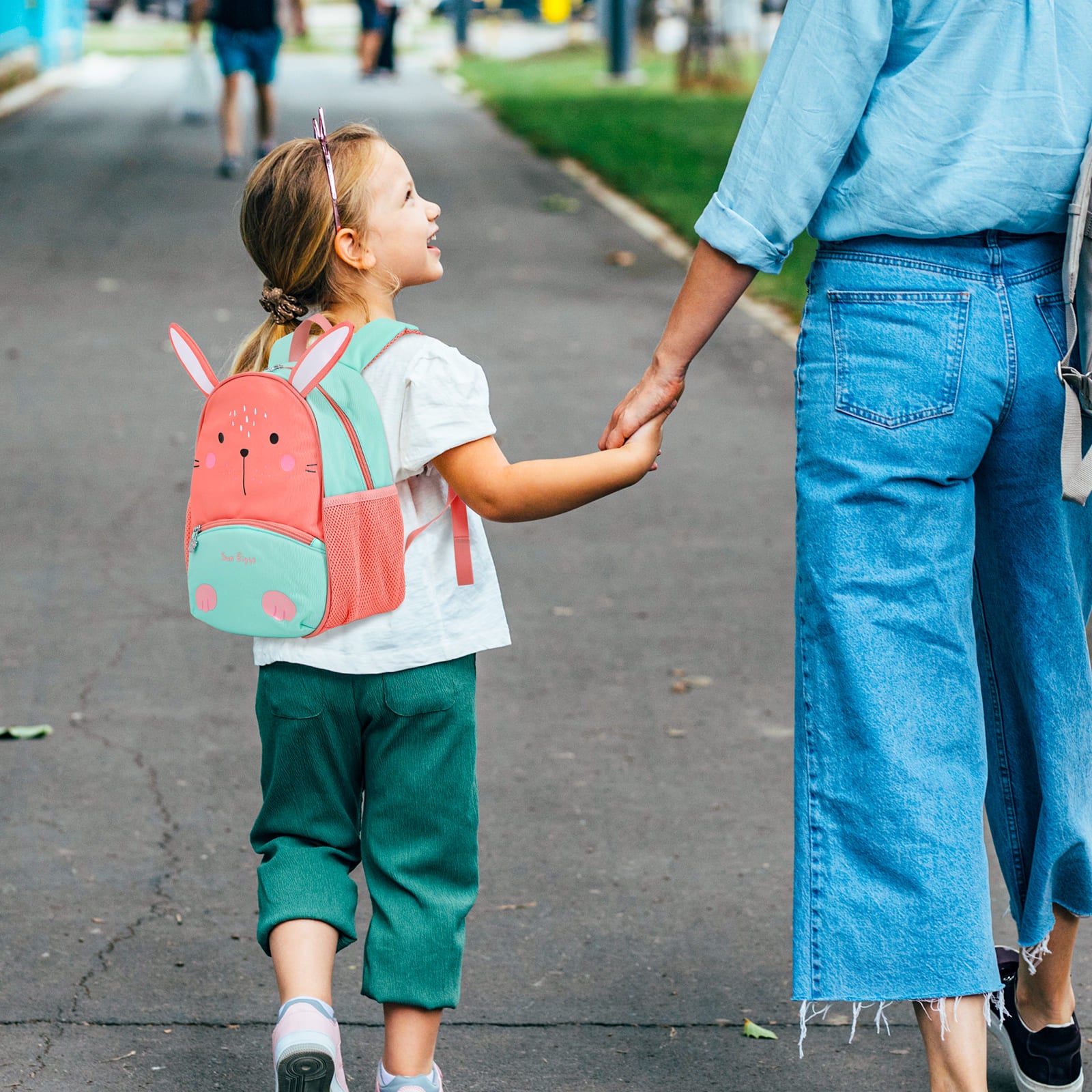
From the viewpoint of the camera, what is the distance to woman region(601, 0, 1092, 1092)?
93.4 inches

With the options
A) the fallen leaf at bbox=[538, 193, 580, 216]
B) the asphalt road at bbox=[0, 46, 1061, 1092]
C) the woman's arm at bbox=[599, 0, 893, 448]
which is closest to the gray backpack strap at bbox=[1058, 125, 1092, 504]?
the woman's arm at bbox=[599, 0, 893, 448]

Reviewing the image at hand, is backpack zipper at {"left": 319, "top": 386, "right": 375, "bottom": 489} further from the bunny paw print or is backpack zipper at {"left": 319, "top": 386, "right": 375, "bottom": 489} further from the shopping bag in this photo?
the shopping bag

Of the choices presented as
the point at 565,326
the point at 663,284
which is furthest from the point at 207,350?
the point at 663,284

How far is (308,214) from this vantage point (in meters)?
2.49

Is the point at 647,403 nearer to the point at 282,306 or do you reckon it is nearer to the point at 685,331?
the point at 685,331

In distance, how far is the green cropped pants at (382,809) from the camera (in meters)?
2.52

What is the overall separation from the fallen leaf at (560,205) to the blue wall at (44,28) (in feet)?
38.7

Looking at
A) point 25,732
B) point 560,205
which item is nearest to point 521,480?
point 25,732

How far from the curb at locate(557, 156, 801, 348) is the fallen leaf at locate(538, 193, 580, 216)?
0.73 feet

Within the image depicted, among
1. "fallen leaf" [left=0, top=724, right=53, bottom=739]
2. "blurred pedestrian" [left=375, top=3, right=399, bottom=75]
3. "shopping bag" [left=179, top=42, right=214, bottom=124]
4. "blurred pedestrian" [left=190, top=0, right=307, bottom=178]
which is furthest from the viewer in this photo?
"blurred pedestrian" [left=375, top=3, right=399, bottom=75]

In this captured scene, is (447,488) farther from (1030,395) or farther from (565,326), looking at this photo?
(565,326)

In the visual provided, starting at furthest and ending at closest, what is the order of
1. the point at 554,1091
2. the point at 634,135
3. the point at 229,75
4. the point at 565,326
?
1. the point at 634,135
2. the point at 229,75
3. the point at 565,326
4. the point at 554,1091

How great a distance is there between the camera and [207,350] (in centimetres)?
855

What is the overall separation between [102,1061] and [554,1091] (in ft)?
2.47
